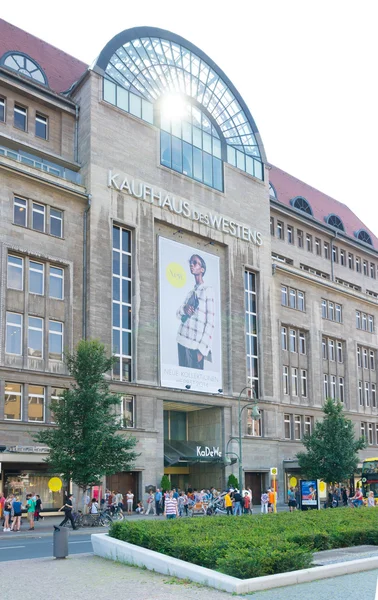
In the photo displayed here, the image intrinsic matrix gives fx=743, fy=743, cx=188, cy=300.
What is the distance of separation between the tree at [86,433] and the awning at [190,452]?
12334 mm

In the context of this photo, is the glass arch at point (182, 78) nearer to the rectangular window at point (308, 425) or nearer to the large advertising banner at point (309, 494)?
the rectangular window at point (308, 425)

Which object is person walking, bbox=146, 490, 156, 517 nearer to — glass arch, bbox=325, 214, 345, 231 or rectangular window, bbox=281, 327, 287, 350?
rectangular window, bbox=281, 327, 287, 350

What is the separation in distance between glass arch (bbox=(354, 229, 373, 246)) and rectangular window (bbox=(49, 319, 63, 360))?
143 ft

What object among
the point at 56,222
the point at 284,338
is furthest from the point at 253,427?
the point at 56,222

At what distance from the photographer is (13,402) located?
39.8 m

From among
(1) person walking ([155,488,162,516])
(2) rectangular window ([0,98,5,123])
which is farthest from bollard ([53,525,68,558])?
(2) rectangular window ([0,98,5,123])

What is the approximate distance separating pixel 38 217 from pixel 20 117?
23.4 ft

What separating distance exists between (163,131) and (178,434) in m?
21.7

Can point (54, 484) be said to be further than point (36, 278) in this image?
No

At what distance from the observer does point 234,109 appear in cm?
5850

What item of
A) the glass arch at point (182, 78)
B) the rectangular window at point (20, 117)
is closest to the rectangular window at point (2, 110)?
the rectangular window at point (20, 117)

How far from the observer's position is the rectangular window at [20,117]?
45625 mm

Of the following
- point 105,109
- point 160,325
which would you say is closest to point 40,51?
point 105,109

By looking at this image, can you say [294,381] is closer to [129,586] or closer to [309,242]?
[309,242]
